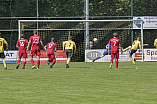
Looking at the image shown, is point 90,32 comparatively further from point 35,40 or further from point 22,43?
point 35,40

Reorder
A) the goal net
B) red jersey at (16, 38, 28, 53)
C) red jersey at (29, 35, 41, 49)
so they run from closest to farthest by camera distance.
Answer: red jersey at (29, 35, 41, 49) → red jersey at (16, 38, 28, 53) → the goal net

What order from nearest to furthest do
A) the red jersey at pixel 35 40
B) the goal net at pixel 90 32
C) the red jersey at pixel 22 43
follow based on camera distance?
the red jersey at pixel 35 40
the red jersey at pixel 22 43
the goal net at pixel 90 32

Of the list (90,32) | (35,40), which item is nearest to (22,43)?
(35,40)

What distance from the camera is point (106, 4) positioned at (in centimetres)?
4200

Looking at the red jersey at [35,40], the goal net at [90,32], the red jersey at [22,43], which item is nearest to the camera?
the red jersey at [35,40]

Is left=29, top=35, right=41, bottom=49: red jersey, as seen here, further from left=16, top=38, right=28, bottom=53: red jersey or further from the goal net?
the goal net

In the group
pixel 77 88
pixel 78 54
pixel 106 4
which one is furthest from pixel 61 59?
pixel 77 88

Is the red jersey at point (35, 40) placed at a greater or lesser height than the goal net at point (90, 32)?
lesser

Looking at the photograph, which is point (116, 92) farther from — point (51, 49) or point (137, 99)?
point (51, 49)

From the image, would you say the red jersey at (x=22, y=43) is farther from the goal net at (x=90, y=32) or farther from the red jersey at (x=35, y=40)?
the goal net at (x=90, y=32)

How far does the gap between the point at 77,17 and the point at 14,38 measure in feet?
18.0

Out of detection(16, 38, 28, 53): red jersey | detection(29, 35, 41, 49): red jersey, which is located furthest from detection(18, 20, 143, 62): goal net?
detection(29, 35, 41, 49): red jersey

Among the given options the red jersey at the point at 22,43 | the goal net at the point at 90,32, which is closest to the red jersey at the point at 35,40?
the red jersey at the point at 22,43

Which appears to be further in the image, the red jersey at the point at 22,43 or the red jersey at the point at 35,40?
the red jersey at the point at 22,43
